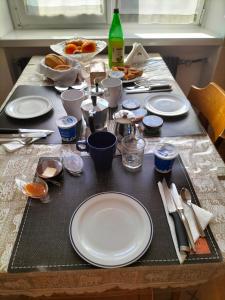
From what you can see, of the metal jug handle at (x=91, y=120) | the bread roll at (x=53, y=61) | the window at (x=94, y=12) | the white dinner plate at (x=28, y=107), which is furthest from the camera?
the window at (x=94, y=12)

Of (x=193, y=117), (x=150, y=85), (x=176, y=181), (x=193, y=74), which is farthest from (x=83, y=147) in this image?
(x=193, y=74)

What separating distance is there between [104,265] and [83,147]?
32 cm

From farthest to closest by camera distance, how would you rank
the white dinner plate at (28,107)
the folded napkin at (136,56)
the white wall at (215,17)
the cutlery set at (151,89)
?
1. the white wall at (215,17)
2. the folded napkin at (136,56)
3. the cutlery set at (151,89)
4. the white dinner plate at (28,107)

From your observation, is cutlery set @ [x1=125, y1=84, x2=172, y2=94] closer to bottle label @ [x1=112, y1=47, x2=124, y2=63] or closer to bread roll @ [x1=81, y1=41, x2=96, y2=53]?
bottle label @ [x1=112, y1=47, x2=124, y2=63]

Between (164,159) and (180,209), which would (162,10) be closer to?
(164,159)

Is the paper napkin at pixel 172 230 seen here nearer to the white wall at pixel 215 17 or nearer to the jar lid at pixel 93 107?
the jar lid at pixel 93 107

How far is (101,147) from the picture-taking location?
66 cm

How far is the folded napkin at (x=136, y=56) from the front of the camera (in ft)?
4.12

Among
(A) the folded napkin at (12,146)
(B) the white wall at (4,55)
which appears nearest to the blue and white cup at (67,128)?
(A) the folded napkin at (12,146)

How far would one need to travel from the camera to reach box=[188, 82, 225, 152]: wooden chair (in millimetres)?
958

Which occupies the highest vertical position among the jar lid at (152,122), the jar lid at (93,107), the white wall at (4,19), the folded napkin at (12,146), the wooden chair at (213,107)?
the white wall at (4,19)

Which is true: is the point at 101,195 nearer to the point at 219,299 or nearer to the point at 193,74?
the point at 219,299

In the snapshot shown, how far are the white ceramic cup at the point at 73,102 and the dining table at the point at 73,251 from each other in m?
0.12

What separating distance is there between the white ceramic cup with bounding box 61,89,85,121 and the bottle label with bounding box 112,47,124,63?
435mm
